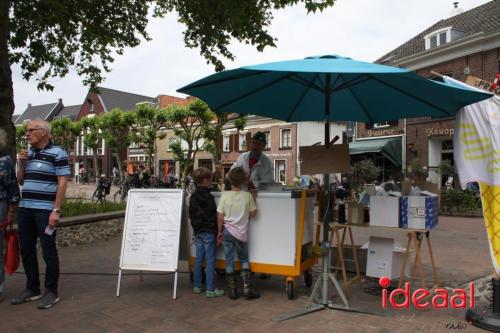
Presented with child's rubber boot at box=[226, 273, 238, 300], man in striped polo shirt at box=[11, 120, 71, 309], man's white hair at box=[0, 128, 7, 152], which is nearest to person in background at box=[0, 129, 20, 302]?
man's white hair at box=[0, 128, 7, 152]

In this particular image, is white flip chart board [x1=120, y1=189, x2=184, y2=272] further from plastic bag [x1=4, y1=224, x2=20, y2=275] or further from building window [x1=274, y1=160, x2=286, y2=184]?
building window [x1=274, y1=160, x2=286, y2=184]

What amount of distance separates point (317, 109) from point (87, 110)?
186 feet

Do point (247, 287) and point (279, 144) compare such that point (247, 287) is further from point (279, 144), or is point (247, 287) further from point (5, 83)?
point (279, 144)

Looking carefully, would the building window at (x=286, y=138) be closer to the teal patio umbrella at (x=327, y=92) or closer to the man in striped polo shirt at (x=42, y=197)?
the teal patio umbrella at (x=327, y=92)

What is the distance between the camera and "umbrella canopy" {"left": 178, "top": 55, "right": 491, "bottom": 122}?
11.9ft

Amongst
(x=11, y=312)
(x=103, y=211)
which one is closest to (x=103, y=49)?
(x=103, y=211)

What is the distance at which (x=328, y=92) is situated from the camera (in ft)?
14.7

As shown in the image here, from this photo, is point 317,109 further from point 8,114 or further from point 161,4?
point 161,4

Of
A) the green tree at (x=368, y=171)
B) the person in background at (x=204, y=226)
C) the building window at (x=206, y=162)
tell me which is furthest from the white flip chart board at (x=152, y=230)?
the building window at (x=206, y=162)

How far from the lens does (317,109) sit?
587 centimetres

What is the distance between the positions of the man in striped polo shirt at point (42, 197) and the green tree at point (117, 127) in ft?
95.2

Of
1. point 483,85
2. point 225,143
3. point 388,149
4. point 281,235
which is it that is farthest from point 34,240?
point 225,143

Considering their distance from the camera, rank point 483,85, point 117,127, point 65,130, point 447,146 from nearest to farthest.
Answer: point 483,85, point 447,146, point 117,127, point 65,130

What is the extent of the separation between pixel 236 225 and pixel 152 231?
103 cm
